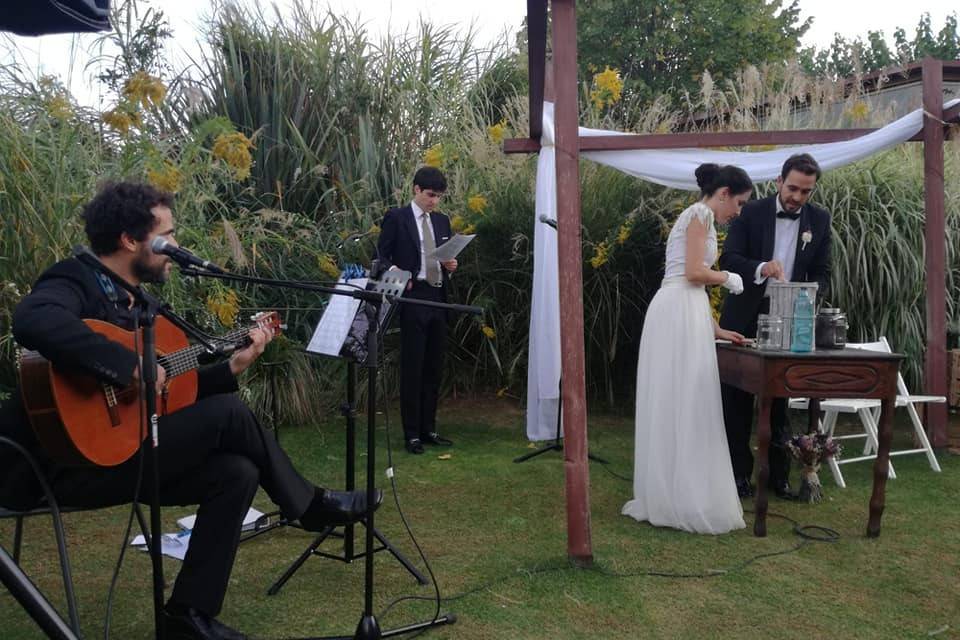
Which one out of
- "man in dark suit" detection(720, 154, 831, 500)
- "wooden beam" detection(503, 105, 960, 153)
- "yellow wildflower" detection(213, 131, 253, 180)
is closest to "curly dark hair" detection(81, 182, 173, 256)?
"yellow wildflower" detection(213, 131, 253, 180)

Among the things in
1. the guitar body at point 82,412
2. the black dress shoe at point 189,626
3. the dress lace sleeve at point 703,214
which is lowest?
the black dress shoe at point 189,626

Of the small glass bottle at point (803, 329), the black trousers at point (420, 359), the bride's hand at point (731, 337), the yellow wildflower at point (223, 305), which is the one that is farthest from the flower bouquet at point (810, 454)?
the yellow wildflower at point (223, 305)

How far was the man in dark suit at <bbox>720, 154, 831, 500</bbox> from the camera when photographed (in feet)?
16.4

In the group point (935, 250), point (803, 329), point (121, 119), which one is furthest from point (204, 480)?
point (935, 250)

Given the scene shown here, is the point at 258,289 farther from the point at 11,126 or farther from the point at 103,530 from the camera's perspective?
the point at 103,530

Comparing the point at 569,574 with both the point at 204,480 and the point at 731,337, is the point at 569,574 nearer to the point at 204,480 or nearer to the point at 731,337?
the point at 204,480

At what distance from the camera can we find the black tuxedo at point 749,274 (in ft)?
16.5

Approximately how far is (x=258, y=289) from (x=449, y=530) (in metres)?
3.32

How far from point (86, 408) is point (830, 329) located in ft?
11.8

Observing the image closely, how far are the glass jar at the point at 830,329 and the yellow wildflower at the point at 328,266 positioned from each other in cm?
380

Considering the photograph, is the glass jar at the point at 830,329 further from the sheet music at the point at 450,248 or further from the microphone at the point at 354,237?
A: the microphone at the point at 354,237

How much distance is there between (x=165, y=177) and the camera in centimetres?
513

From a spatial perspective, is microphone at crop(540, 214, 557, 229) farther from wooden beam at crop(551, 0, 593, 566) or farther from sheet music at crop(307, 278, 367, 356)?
sheet music at crop(307, 278, 367, 356)

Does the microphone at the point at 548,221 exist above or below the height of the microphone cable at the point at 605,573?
above
